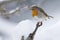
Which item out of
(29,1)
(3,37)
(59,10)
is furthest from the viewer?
(59,10)

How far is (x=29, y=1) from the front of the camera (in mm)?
731

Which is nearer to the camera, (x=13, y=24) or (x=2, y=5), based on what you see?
(x=2, y=5)

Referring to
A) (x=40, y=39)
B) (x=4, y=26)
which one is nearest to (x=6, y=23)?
(x=4, y=26)

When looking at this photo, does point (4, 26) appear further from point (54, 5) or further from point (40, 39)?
point (54, 5)

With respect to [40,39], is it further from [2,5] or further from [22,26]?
[2,5]

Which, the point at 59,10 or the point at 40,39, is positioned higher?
the point at 59,10

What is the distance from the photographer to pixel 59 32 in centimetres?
98

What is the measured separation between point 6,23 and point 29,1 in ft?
0.67

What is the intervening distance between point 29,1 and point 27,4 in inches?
2.3

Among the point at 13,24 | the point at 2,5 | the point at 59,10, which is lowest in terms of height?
the point at 2,5

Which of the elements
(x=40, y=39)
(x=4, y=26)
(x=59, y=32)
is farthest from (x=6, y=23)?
(x=59, y=32)

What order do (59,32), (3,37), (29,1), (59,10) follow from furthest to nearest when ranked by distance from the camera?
1. (59,10)
2. (59,32)
3. (3,37)
4. (29,1)

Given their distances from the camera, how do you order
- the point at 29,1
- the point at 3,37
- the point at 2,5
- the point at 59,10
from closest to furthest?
the point at 2,5, the point at 29,1, the point at 3,37, the point at 59,10

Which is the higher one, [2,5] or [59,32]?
[59,32]
